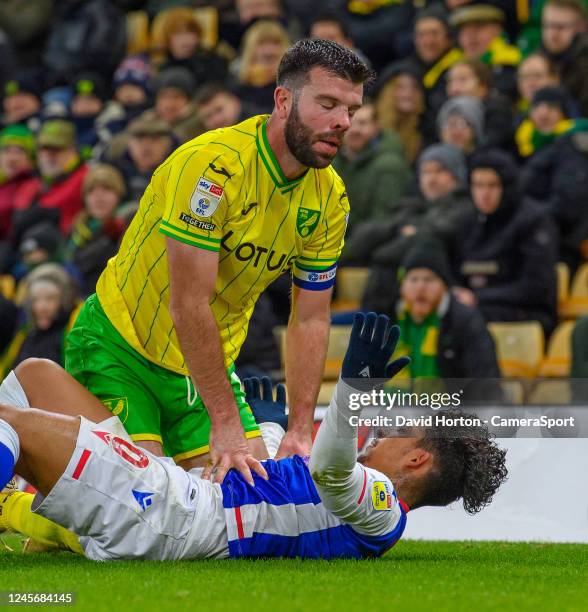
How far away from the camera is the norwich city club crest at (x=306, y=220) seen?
5957 millimetres

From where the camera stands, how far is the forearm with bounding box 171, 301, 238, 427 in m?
5.55

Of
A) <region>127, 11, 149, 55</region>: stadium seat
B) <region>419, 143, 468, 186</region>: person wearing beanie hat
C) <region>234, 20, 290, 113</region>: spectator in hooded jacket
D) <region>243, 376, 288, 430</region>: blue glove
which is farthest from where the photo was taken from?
<region>127, 11, 149, 55</region>: stadium seat

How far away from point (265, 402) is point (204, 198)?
160 cm

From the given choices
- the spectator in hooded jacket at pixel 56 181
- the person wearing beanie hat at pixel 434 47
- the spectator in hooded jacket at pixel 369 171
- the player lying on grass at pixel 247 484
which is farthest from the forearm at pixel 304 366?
the spectator in hooded jacket at pixel 56 181

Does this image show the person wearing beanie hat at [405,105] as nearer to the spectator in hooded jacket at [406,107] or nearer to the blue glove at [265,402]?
the spectator in hooded jacket at [406,107]

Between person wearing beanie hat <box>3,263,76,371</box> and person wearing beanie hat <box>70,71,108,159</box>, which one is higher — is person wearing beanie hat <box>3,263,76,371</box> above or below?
below

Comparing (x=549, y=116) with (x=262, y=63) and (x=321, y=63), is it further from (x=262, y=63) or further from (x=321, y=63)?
(x=321, y=63)

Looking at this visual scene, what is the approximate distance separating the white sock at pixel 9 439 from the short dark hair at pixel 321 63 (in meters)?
1.85

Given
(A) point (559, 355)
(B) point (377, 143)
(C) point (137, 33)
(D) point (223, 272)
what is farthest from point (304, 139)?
(C) point (137, 33)

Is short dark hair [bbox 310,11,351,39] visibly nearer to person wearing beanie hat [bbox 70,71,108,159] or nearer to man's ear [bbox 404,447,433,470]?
person wearing beanie hat [bbox 70,71,108,159]

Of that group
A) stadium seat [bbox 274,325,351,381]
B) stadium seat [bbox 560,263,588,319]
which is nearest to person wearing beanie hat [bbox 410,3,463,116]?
stadium seat [bbox 560,263,588,319]

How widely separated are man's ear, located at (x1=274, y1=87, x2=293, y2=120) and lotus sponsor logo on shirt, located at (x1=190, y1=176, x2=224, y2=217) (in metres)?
0.45

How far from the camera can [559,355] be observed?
9547 mm

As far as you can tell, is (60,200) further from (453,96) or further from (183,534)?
(183,534)
